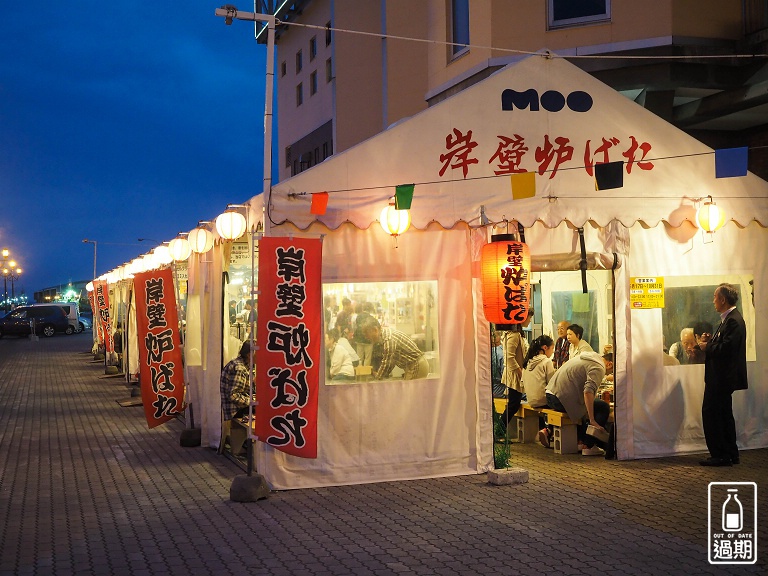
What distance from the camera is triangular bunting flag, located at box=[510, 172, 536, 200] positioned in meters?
9.11

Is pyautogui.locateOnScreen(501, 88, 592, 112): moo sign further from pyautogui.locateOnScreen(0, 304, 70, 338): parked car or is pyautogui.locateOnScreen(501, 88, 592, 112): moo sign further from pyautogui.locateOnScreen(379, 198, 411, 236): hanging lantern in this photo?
pyautogui.locateOnScreen(0, 304, 70, 338): parked car

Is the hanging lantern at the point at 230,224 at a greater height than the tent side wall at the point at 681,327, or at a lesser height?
greater

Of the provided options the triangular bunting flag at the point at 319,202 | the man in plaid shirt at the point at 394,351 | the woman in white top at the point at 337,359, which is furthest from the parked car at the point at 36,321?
the triangular bunting flag at the point at 319,202

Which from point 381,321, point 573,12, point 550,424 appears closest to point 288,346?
point 381,321

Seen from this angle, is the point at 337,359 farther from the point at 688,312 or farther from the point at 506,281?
the point at 688,312

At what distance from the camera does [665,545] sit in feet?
22.2

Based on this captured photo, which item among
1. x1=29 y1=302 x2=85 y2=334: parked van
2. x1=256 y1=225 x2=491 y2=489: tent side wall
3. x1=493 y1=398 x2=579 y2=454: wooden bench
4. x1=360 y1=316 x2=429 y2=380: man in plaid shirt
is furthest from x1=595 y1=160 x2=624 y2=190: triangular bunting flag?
x1=29 y1=302 x2=85 y2=334: parked van

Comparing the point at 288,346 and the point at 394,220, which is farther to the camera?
the point at 394,220

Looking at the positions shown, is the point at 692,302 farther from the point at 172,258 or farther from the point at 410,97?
the point at 410,97

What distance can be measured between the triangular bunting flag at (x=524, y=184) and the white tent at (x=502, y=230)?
0.59 metres

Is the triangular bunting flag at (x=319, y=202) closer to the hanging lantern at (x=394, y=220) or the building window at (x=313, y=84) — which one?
the hanging lantern at (x=394, y=220)

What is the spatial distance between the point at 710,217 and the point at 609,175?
6.16 feet

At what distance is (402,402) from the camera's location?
9.36m

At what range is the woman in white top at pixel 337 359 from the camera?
30.1ft
